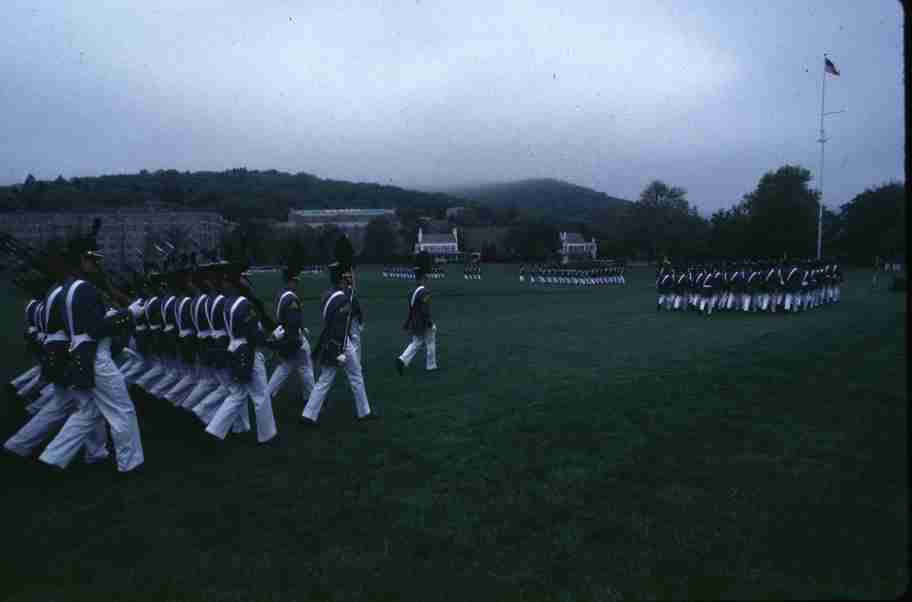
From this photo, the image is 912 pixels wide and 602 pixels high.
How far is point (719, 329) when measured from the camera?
17219mm

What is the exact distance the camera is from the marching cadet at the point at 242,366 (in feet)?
24.2

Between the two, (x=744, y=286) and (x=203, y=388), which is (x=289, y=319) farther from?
(x=744, y=286)

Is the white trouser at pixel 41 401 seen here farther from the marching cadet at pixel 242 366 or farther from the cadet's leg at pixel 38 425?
the marching cadet at pixel 242 366

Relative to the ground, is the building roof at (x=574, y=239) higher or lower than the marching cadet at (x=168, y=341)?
higher

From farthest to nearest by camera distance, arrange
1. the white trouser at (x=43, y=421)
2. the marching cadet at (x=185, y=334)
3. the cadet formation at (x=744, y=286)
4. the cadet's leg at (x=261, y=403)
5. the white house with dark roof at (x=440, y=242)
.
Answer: the white house with dark roof at (x=440, y=242) → the cadet formation at (x=744, y=286) → the marching cadet at (x=185, y=334) → the cadet's leg at (x=261, y=403) → the white trouser at (x=43, y=421)

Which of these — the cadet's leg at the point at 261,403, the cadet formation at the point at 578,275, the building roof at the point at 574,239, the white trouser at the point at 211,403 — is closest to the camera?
the cadet's leg at the point at 261,403

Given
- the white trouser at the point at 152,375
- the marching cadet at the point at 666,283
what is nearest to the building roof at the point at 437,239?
the marching cadet at the point at 666,283

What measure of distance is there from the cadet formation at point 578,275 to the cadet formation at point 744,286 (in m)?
24.8

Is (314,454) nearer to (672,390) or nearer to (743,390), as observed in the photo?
(672,390)

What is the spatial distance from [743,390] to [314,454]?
610cm

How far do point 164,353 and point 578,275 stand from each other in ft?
143

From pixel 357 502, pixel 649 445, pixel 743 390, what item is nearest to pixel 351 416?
pixel 357 502

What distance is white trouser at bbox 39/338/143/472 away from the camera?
6.49 metres

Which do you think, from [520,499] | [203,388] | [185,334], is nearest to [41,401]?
[185,334]
